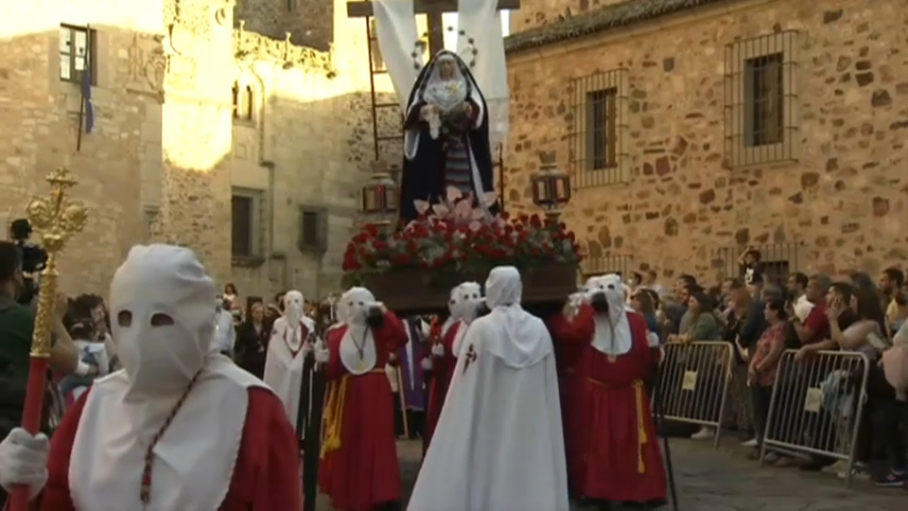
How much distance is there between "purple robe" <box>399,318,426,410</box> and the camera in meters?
16.0

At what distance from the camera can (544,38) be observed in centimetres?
2272

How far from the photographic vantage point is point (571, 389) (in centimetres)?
1100

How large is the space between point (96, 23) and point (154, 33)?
53.6 inches

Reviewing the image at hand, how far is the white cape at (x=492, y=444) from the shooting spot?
8.90m

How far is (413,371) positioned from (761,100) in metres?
6.64

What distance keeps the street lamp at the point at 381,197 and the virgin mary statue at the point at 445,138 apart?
10 centimetres

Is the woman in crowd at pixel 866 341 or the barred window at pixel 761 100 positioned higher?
the barred window at pixel 761 100

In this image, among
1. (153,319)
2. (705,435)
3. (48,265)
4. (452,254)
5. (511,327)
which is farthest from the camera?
(705,435)

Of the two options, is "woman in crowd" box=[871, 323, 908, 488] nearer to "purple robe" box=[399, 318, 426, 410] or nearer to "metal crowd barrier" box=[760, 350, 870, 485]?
"metal crowd barrier" box=[760, 350, 870, 485]

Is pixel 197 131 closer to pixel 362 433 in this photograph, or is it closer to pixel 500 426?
pixel 362 433

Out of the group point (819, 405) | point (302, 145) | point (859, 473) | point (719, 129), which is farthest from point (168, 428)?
point (302, 145)

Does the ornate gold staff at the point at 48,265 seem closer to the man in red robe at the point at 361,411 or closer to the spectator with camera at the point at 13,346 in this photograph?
the spectator with camera at the point at 13,346

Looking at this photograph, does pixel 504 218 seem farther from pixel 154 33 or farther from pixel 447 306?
pixel 154 33

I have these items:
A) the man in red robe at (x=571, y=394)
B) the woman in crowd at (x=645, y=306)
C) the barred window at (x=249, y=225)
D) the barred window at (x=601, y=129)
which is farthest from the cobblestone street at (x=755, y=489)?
the barred window at (x=249, y=225)
